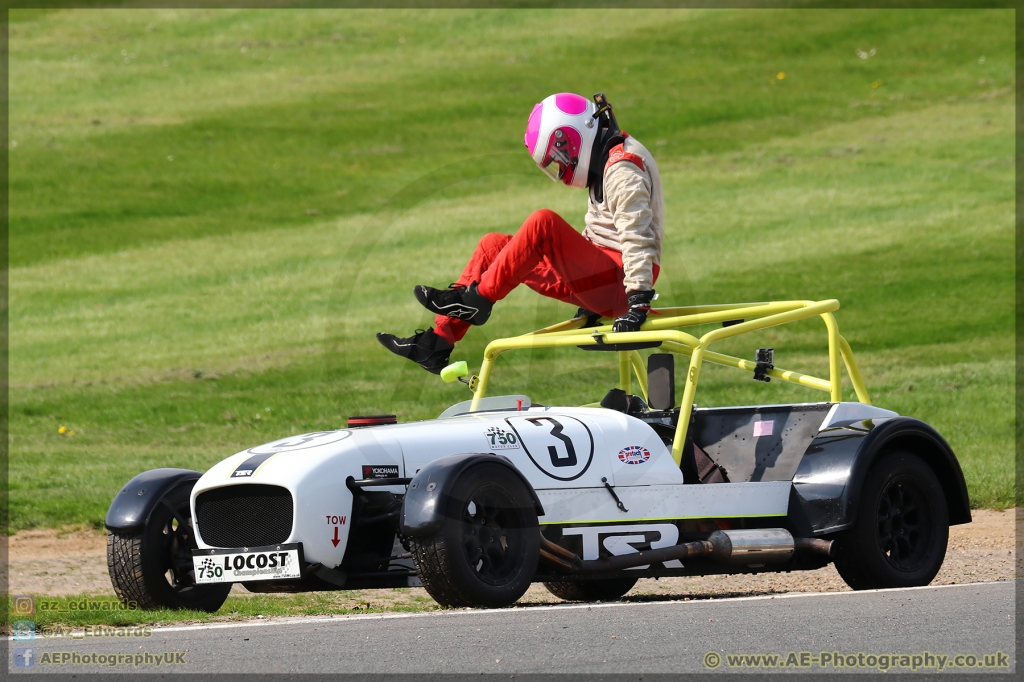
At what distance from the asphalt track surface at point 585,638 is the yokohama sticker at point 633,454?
944 mm

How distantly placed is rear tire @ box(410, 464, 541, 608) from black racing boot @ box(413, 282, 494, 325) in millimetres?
1085

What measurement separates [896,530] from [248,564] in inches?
174

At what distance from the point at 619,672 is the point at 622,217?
11.8ft

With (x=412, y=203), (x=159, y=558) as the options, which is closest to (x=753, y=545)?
(x=412, y=203)

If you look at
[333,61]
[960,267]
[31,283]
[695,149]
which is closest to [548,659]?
[960,267]

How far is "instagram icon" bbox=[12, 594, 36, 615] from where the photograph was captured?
9.05 m

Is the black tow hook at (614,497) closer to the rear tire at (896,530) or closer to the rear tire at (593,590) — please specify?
the rear tire at (896,530)

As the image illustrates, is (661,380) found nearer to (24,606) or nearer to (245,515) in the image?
(245,515)

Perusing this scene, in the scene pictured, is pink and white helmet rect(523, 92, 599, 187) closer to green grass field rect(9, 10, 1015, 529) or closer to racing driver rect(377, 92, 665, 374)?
racing driver rect(377, 92, 665, 374)

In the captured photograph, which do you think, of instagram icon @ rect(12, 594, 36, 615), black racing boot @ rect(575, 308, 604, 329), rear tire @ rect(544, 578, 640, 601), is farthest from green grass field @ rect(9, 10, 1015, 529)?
instagram icon @ rect(12, 594, 36, 615)

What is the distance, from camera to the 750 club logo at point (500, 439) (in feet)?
26.7

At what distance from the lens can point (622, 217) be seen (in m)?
8.67

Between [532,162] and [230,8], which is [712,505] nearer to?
[532,162]

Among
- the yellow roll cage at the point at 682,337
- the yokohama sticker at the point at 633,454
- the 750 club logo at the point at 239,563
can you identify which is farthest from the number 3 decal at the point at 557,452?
the 750 club logo at the point at 239,563
